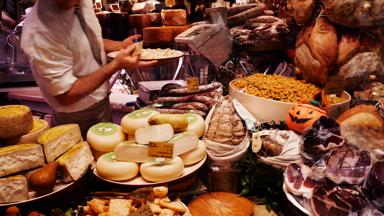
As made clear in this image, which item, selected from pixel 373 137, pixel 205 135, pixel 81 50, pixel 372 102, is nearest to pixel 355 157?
pixel 373 137

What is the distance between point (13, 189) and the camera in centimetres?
126

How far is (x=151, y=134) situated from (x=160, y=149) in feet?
0.29

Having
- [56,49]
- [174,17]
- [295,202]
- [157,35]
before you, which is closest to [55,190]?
[56,49]

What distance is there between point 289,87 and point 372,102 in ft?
1.51

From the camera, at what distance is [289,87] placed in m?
2.04

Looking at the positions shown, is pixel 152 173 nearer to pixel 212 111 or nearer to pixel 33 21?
pixel 212 111

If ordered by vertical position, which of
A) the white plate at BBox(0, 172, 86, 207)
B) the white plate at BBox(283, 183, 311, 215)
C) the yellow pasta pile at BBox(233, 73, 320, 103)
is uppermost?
the yellow pasta pile at BBox(233, 73, 320, 103)

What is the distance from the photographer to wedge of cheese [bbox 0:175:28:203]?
125cm

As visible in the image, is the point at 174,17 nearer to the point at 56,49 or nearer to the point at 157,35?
the point at 157,35

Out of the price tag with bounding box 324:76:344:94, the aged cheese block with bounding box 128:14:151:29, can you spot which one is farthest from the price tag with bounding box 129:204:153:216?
the aged cheese block with bounding box 128:14:151:29

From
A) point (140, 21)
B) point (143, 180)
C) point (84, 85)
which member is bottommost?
point (143, 180)

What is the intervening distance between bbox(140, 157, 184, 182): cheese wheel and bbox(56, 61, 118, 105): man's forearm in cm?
73

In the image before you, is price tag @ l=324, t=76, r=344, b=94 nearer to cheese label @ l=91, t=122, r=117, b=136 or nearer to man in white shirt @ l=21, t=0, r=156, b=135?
man in white shirt @ l=21, t=0, r=156, b=135

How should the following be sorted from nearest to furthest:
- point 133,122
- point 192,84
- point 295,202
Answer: point 295,202 < point 133,122 < point 192,84
